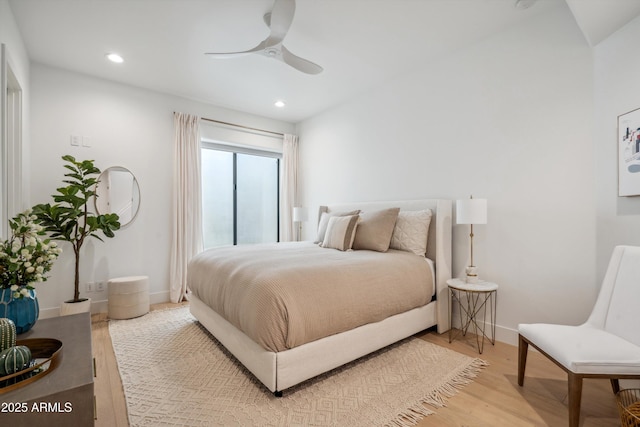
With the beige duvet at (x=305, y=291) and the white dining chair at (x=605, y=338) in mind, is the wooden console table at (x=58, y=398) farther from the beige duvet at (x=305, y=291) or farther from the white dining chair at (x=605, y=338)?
the white dining chair at (x=605, y=338)

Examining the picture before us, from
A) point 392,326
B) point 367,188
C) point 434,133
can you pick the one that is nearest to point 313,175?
point 367,188

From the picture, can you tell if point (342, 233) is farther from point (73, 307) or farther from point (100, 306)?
point (100, 306)

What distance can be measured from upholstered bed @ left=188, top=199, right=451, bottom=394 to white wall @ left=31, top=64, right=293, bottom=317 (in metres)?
1.29

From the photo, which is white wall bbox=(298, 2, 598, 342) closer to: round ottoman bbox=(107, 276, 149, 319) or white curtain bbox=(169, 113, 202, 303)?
white curtain bbox=(169, 113, 202, 303)

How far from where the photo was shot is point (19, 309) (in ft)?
4.06

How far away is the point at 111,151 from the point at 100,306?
6.20 ft

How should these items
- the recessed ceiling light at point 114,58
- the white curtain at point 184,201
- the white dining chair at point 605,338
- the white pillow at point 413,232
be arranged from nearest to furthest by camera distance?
1. the white dining chair at point 605,338
2. the white pillow at point 413,232
3. the recessed ceiling light at point 114,58
4. the white curtain at point 184,201

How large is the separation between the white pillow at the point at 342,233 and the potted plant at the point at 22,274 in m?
2.29

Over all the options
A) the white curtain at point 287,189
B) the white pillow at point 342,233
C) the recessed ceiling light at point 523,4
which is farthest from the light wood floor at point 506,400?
the white curtain at point 287,189

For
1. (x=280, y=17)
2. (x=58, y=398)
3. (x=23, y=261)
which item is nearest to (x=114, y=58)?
(x=280, y=17)

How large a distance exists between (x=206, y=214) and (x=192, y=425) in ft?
11.5

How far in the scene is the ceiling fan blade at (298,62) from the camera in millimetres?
2537

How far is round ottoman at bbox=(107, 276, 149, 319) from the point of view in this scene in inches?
126

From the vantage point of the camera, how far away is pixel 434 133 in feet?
10.5
